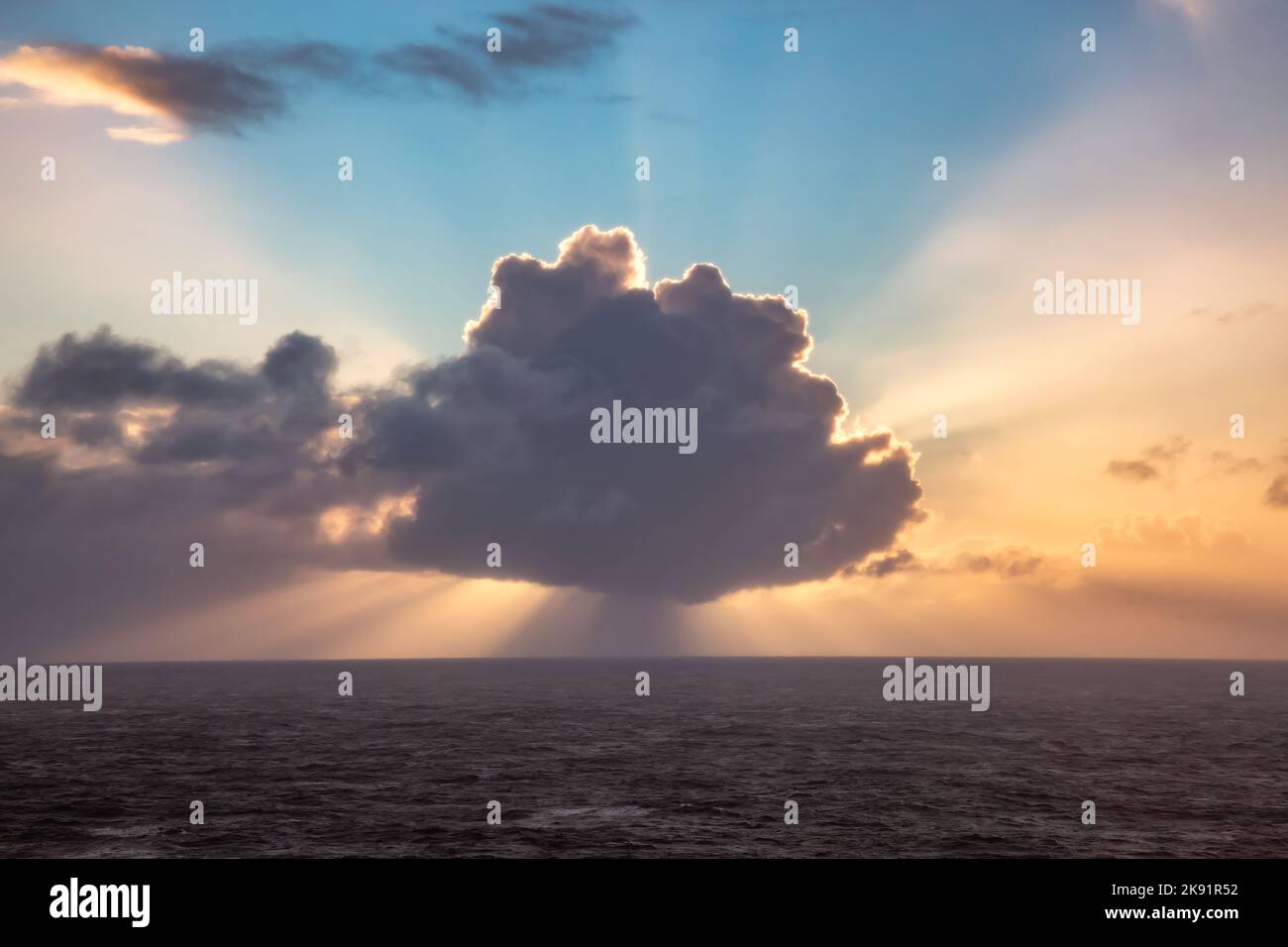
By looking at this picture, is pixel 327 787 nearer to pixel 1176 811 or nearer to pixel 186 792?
pixel 186 792

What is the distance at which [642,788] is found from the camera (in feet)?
258

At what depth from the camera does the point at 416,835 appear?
60812 millimetres

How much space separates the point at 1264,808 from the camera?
242ft

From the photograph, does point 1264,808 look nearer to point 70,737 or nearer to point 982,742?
point 982,742

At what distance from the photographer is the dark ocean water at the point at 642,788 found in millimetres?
59125

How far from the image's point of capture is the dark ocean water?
194ft

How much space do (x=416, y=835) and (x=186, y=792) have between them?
30.2m
